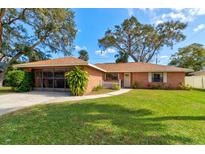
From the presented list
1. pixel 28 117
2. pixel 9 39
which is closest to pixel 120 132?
pixel 28 117

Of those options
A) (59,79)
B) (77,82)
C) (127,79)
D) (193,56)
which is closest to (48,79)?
(59,79)

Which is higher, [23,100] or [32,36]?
[32,36]

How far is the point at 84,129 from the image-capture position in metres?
5.12

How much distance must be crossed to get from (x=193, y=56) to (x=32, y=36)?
32.2m

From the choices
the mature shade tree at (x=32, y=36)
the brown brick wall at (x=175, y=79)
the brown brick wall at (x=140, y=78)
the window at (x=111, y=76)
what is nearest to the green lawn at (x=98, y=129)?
the brown brick wall at (x=175, y=79)

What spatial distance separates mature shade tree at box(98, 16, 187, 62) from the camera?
33.3 metres

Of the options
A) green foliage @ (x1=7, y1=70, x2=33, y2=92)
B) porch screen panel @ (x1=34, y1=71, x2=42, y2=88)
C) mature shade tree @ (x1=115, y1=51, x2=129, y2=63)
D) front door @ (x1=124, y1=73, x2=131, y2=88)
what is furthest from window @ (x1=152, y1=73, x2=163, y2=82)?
green foliage @ (x1=7, y1=70, x2=33, y2=92)

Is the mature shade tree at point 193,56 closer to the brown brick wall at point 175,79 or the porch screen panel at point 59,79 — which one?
the brown brick wall at point 175,79

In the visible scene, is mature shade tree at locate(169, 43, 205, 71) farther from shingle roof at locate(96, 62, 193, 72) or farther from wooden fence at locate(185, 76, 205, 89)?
shingle roof at locate(96, 62, 193, 72)

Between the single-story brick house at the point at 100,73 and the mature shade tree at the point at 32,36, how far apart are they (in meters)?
7.65

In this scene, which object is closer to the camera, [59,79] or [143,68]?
[59,79]

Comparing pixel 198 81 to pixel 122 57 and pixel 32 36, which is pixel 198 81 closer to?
pixel 122 57

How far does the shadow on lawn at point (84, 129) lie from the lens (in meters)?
4.35

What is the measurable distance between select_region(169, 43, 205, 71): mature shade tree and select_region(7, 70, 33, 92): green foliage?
110ft
